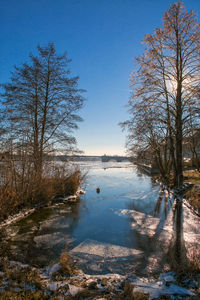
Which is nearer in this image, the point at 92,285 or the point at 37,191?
the point at 92,285

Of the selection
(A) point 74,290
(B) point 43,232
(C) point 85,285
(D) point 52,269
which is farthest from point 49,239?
(A) point 74,290

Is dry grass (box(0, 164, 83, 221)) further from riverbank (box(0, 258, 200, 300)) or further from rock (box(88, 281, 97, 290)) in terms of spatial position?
rock (box(88, 281, 97, 290))

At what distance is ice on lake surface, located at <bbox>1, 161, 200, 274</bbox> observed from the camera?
428 cm

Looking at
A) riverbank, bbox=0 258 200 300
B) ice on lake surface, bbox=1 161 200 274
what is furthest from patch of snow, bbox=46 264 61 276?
ice on lake surface, bbox=1 161 200 274

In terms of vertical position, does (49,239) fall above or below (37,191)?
below

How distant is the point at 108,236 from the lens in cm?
582

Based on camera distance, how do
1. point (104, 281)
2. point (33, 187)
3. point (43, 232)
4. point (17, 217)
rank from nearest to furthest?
point (104, 281)
point (43, 232)
point (17, 217)
point (33, 187)

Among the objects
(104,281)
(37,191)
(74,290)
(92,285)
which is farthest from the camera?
(37,191)

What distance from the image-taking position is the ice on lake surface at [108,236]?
14.0 feet

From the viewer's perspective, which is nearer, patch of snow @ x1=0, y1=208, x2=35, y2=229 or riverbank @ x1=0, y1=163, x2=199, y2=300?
riverbank @ x1=0, y1=163, x2=199, y2=300

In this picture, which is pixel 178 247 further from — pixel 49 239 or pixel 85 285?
pixel 49 239

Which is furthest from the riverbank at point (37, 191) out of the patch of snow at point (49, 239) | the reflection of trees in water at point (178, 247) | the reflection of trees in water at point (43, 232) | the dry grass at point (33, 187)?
the reflection of trees in water at point (178, 247)

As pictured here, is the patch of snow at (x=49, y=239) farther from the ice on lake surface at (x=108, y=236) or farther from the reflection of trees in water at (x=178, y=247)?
the reflection of trees in water at (x=178, y=247)

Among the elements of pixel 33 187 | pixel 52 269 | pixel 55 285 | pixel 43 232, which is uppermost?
pixel 33 187
